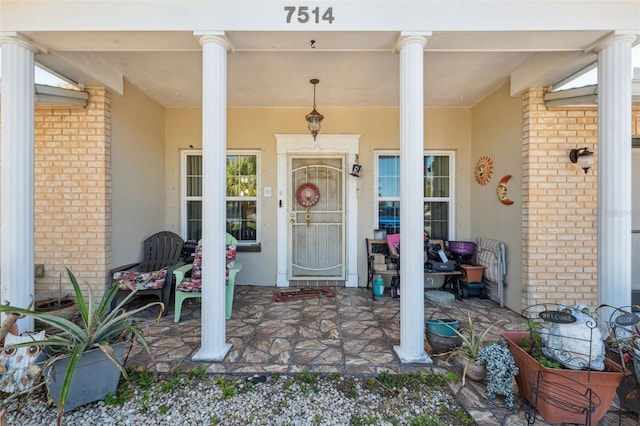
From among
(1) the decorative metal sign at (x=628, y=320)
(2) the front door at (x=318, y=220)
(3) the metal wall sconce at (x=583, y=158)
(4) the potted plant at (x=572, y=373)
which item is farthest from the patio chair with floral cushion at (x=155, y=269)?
(3) the metal wall sconce at (x=583, y=158)

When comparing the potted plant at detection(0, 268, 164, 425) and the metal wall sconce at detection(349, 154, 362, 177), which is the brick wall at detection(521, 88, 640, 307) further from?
the potted plant at detection(0, 268, 164, 425)

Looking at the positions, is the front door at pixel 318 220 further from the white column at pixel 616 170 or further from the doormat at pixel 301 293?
the white column at pixel 616 170

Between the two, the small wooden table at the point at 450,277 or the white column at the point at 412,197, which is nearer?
the white column at the point at 412,197

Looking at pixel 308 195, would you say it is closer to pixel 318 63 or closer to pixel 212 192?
pixel 318 63

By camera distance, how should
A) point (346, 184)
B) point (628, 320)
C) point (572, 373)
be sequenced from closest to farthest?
point (572, 373) → point (628, 320) → point (346, 184)

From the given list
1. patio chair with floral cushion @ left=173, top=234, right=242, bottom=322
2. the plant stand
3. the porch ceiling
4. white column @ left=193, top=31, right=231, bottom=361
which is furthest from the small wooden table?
the plant stand

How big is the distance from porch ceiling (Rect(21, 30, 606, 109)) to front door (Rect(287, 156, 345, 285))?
0.95m

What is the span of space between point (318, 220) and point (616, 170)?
330 centimetres

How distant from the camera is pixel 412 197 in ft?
7.55

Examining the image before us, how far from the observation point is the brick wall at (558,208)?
318 centimetres

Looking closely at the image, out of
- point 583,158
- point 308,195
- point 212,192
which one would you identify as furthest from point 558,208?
point 212,192

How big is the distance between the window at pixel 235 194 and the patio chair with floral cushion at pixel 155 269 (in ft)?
1.79

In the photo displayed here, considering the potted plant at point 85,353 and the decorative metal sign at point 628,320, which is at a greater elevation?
the decorative metal sign at point 628,320
